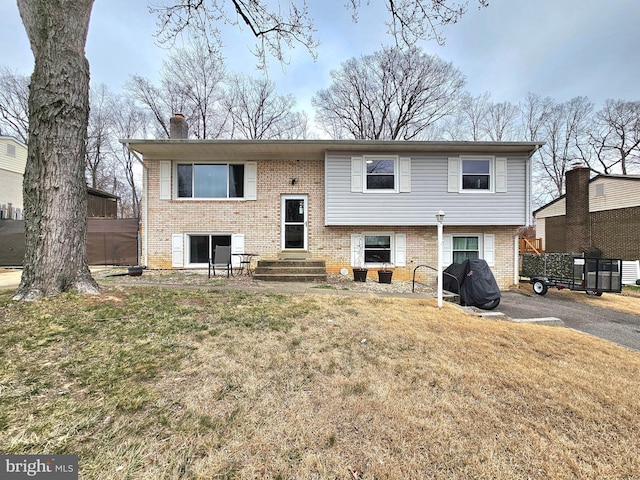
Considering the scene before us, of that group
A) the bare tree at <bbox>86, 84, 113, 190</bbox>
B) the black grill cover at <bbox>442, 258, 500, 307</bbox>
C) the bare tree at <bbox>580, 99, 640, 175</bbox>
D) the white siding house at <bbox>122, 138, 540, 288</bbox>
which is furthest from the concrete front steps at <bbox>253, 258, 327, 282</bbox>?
the bare tree at <bbox>580, 99, 640, 175</bbox>

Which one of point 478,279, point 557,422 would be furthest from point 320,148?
point 557,422

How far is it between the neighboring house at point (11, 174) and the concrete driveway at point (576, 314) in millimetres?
25947

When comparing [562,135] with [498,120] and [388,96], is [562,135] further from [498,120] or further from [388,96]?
[388,96]

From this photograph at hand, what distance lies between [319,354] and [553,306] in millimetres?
8459

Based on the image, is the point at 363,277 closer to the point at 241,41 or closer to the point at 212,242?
the point at 212,242

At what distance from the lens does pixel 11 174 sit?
1756 centimetres

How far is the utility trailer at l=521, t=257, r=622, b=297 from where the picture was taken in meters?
8.70

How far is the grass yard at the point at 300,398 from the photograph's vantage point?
1589mm

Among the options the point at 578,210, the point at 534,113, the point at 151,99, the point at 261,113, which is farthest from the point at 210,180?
the point at 534,113

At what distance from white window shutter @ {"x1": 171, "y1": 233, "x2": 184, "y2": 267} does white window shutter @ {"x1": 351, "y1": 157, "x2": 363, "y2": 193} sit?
20.7 feet

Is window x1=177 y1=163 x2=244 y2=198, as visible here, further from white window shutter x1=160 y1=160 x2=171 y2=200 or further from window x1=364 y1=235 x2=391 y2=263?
window x1=364 y1=235 x2=391 y2=263

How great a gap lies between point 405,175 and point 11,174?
2445 centimetres

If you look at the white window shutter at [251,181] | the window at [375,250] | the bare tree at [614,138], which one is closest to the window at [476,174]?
the window at [375,250]

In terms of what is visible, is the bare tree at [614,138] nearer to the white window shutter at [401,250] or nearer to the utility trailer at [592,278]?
the utility trailer at [592,278]
